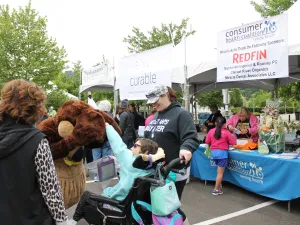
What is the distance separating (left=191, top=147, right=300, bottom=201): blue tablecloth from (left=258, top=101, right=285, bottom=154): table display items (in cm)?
20

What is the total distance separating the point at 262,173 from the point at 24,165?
12.9ft

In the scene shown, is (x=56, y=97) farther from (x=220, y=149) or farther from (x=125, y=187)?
(x=125, y=187)

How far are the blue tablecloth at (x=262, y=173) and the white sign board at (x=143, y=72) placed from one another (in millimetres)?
1868

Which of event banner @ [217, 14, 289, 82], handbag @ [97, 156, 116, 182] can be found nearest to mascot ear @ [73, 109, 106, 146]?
handbag @ [97, 156, 116, 182]

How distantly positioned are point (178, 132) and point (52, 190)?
135cm

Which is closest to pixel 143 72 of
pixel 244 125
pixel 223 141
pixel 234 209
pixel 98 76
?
pixel 244 125

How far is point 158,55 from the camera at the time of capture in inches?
251

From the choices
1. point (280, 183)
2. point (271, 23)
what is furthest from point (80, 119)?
point (271, 23)

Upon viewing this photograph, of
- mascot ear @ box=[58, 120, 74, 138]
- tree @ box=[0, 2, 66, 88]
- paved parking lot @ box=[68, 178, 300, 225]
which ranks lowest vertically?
paved parking lot @ box=[68, 178, 300, 225]

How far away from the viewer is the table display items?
4.63 m

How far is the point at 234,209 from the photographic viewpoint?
13.9 feet

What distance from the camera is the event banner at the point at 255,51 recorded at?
14.4 feet

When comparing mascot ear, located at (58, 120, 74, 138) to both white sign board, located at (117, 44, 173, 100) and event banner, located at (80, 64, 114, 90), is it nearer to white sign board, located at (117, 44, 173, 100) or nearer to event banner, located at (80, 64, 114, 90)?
white sign board, located at (117, 44, 173, 100)

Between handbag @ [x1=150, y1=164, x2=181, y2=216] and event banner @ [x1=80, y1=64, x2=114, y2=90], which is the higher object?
event banner @ [x1=80, y1=64, x2=114, y2=90]
